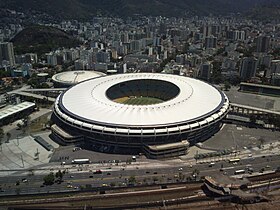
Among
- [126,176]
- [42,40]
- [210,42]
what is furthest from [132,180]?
[42,40]

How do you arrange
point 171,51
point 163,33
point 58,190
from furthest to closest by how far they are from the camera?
point 163,33 < point 171,51 < point 58,190

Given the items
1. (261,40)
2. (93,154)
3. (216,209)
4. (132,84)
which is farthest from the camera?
(261,40)

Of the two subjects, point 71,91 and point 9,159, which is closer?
point 9,159

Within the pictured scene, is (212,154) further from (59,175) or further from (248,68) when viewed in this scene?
(248,68)

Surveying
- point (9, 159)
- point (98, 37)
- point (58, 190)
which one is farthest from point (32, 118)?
point (98, 37)

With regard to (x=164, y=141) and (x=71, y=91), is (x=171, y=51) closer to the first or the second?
(x=71, y=91)

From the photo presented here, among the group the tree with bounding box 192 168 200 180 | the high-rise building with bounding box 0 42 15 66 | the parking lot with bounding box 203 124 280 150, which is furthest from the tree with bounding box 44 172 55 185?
the high-rise building with bounding box 0 42 15 66

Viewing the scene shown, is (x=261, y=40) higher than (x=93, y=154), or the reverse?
(x=261, y=40)

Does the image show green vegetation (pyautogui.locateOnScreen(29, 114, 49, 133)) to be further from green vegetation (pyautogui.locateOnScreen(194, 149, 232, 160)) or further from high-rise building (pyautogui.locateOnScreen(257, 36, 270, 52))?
high-rise building (pyautogui.locateOnScreen(257, 36, 270, 52))
